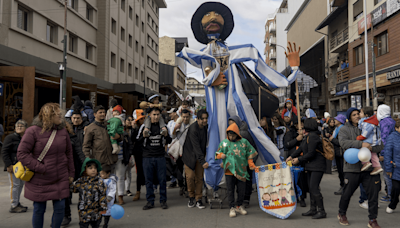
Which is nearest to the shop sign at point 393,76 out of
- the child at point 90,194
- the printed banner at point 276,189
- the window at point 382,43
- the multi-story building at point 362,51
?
the multi-story building at point 362,51

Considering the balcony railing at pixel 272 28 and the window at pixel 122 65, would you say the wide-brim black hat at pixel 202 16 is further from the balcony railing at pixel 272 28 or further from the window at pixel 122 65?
the balcony railing at pixel 272 28

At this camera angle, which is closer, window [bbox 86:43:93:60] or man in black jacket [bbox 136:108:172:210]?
man in black jacket [bbox 136:108:172:210]

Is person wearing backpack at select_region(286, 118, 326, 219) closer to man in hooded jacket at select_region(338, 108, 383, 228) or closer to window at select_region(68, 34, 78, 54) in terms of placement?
man in hooded jacket at select_region(338, 108, 383, 228)

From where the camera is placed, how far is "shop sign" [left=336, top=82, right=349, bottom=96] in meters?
24.5

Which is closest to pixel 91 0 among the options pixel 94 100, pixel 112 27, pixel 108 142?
pixel 112 27

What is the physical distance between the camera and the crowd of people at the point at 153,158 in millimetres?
3771

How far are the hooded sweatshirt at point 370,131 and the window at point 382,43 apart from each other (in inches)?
661

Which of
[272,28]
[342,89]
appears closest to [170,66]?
[272,28]

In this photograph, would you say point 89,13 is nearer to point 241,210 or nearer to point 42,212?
point 241,210

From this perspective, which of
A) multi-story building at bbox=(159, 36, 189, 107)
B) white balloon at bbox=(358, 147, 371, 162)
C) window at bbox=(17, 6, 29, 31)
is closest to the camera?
white balloon at bbox=(358, 147, 371, 162)

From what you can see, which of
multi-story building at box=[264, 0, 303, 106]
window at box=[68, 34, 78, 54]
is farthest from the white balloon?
multi-story building at box=[264, 0, 303, 106]

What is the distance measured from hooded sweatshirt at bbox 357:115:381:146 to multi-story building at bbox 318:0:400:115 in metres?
14.1

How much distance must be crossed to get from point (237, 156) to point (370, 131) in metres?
1.98

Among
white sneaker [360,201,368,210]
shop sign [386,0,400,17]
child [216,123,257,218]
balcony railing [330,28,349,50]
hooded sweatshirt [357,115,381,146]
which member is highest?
balcony railing [330,28,349,50]
